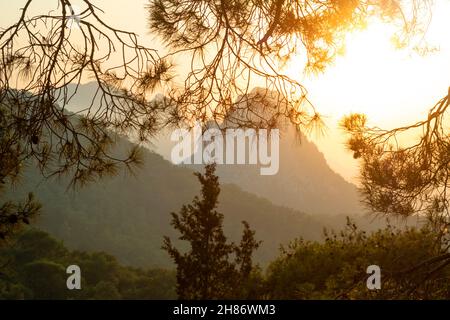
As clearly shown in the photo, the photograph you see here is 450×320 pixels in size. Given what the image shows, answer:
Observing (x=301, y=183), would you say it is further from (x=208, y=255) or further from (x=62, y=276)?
(x=208, y=255)

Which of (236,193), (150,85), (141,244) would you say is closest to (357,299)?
(150,85)

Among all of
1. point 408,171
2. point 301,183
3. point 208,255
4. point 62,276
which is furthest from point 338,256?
point 301,183

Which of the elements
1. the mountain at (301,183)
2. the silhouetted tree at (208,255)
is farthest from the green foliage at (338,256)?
the mountain at (301,183)

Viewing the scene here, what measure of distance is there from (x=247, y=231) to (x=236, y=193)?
50736 mm

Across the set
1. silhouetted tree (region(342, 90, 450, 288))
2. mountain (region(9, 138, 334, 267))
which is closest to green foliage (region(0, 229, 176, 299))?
mountain (region(9, 138, 334, 267))

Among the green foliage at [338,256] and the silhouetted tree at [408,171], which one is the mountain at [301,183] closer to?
the green foliage at [338,256]

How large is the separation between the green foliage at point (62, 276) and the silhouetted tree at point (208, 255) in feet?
50.1

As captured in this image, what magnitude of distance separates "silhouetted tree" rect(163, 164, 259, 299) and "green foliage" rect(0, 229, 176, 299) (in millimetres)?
15262

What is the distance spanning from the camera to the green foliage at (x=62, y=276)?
75.7 ft

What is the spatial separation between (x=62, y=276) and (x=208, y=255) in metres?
18.1

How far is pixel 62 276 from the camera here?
76.9 feet

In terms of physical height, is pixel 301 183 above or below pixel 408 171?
above

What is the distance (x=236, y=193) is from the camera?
57.5 meters
